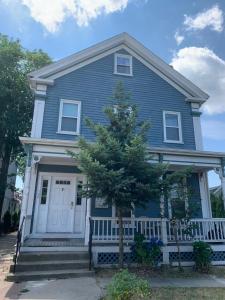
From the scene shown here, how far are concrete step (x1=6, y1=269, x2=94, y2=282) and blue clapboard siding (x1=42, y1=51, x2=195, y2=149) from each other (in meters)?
5.62

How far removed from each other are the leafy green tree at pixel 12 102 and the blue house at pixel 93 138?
256 inches

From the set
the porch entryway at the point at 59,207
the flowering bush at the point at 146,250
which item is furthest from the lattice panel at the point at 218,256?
the porch entryway at the point at 59,207

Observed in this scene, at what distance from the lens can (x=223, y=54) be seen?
1297cm

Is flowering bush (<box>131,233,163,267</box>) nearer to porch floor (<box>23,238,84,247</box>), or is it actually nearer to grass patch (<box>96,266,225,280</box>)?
grass patch (<box>96,266,225,280</box>)

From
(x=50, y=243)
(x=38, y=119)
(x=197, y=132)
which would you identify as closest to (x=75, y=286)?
(x=50, y=243)

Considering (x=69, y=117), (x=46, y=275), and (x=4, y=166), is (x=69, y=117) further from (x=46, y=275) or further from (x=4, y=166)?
(x=4, y=166)

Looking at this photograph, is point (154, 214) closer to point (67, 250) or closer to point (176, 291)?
point (67, 250)

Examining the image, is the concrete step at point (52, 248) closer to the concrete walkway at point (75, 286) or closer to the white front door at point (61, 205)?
the concrete walkway at point (75, 286)

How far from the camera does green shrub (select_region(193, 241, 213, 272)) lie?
27.5ft

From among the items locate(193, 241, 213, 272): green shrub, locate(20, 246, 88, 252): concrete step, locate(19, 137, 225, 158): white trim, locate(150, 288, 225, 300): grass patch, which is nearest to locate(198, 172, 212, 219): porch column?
locate(19, 137, 225, 158): white trim

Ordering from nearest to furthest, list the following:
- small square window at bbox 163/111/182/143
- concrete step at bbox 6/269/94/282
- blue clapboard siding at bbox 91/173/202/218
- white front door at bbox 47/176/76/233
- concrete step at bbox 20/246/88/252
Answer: concrete step at bbox 6/269/94/282 → concrete step at bbox 20/246/88/252 → white front door at bbox 47/176/76/233 → blue clapboard siding at bbox 91/173/202/218 → small square window at bbox 163/111/182/143

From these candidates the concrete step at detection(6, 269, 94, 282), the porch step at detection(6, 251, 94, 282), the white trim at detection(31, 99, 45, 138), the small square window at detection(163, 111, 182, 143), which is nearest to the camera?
the concrete step at detection(6, 269, 94, 282)

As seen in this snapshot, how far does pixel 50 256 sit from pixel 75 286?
1.74 meters

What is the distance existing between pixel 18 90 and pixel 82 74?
7475 millimetres
